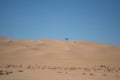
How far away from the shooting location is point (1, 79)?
47.0ft

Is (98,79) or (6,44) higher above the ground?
(6,44)

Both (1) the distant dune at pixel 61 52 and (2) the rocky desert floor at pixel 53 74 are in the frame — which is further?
(1) the distant dune at pixel 61 52

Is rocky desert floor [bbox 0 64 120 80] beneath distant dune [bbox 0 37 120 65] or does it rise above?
beneath

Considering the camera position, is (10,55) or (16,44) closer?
(10,55)

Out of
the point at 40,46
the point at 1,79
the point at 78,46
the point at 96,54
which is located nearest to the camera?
the point at 1,79

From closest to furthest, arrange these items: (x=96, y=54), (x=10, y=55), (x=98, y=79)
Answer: (x=98, y=79) → (x=10, y=55) → (x=96, y=54)

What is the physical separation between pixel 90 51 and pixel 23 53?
64.3ft

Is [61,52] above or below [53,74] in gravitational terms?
above

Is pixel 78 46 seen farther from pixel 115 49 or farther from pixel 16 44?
pixel 16 44

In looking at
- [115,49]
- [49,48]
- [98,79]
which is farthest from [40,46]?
[98,79]

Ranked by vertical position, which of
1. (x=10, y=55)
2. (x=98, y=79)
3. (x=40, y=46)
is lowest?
(x=98, y=79)

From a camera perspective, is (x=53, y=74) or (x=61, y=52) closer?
(x=53, y=74)

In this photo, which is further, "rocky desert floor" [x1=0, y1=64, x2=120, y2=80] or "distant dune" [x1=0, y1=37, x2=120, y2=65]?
"distant dune" [x1=0, y1=37, x2=120, y2=65]

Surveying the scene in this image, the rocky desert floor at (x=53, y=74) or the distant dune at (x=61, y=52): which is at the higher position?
the distant dune at (x=61, y=52)
